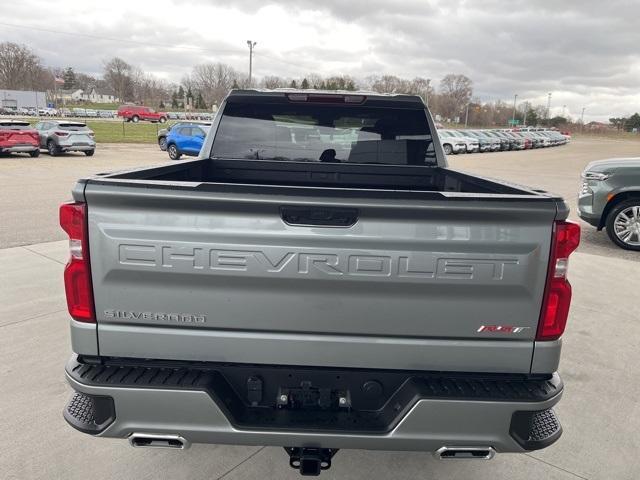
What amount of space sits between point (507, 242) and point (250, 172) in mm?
2448

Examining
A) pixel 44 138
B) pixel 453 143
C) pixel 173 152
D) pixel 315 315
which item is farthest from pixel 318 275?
pixel 453 143

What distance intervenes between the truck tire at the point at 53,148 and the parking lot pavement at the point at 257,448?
20667mm

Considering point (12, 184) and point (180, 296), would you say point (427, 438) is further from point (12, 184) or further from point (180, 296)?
point (12, 184)

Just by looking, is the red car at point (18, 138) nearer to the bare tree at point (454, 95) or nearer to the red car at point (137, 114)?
the red car at point (137, 114)

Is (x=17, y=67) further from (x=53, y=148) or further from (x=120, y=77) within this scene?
(x=53, y=148)

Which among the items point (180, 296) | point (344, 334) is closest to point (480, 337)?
point (344, 334)

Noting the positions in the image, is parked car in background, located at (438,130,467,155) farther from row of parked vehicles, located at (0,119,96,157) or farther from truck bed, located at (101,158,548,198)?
truck bed, located at (101,158,548,198)

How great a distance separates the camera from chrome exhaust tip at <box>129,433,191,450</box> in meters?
2.25

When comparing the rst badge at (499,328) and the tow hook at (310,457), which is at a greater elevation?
the rst badge at (499,328)

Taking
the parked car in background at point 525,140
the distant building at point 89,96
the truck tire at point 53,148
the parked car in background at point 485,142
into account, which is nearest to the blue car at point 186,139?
the truck tire at point 53,148

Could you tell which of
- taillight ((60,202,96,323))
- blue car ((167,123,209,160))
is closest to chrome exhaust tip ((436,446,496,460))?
taillight ((60,202,96,323))

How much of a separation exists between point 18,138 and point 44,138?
217 centimetres

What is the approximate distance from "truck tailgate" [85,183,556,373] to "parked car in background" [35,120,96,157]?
24.0 meters

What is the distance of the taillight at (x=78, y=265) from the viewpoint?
7.06 ft
